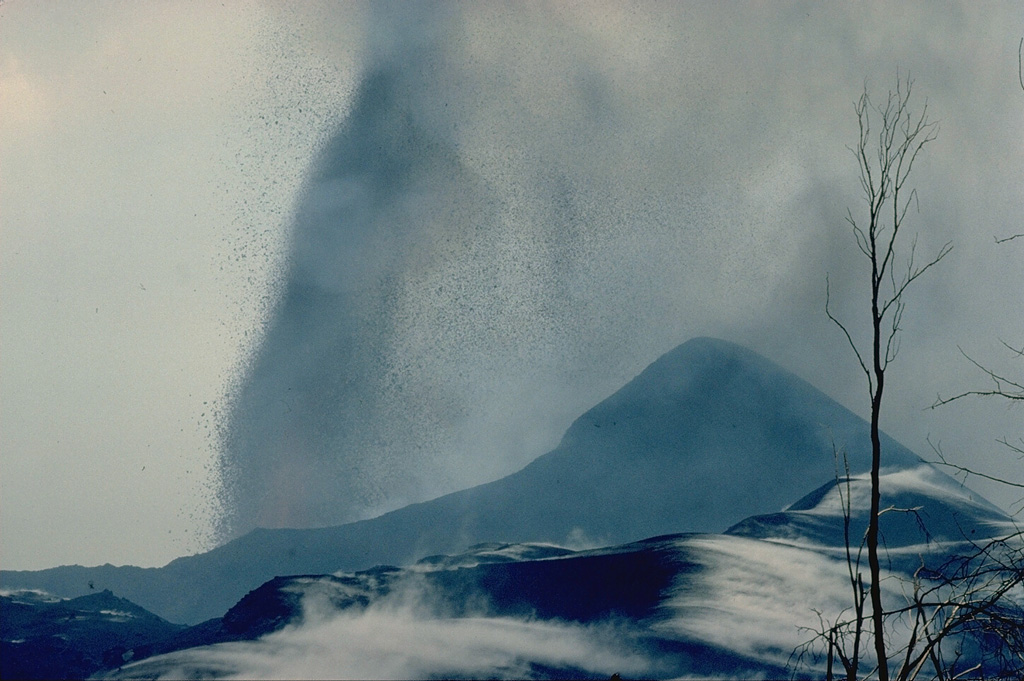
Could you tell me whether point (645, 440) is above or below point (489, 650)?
above

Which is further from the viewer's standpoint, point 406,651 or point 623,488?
point 623,488

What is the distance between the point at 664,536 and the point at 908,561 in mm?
8690

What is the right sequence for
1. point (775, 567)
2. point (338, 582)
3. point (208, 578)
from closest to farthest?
1. point (208, 578)
2. point (338, 582)
3. point (775, 567)

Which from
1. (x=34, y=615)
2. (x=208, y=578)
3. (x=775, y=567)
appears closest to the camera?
(x=34, y=615)

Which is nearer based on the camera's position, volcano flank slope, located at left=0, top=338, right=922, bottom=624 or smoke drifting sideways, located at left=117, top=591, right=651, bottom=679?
volcano flank slope, located at left=0, top=338, right=922, bottom=624

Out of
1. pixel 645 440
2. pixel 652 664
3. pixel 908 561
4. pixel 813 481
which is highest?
pixel 645 440

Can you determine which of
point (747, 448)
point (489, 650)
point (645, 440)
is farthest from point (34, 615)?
point (747, 448)

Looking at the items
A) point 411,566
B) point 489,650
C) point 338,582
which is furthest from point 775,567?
point 338,582

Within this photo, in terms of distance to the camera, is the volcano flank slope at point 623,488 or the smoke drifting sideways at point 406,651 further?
the smoke drifting sideways at point 406,651

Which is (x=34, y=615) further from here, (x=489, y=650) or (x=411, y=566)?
(x=489, y=650)

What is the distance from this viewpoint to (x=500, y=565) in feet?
106

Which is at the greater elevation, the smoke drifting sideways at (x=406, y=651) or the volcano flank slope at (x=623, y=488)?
the volcano flank slope at (x=623, y=488)

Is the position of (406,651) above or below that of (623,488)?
below

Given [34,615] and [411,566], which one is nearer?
[34,615]
